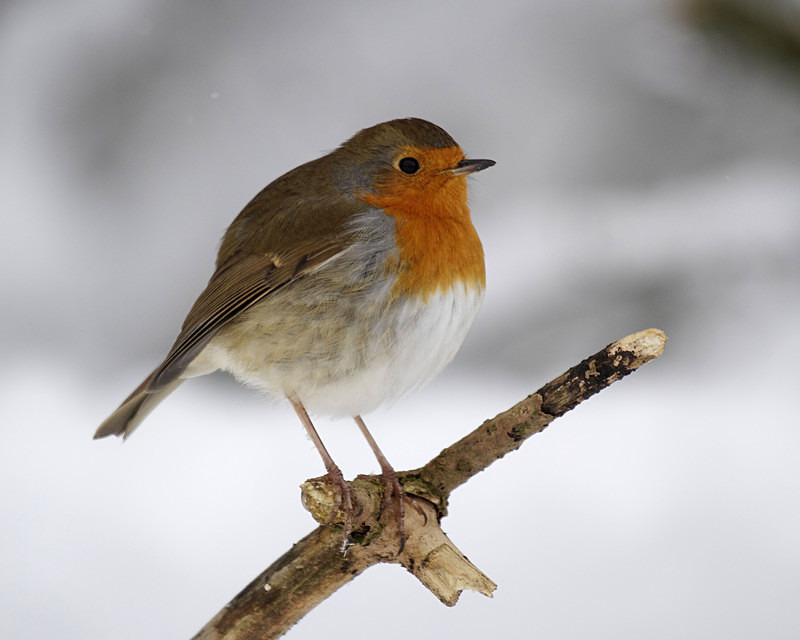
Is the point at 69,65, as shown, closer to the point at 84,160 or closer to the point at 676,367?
the point at 84,160

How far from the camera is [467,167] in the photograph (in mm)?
2572

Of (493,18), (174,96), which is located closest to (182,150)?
(174,96)

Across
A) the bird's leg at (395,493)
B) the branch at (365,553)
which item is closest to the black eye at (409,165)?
the branch at (365,553)

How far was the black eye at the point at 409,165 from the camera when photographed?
2605mm

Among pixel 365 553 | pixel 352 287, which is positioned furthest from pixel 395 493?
pixel 352 287

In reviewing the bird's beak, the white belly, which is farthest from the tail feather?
the bird's beak

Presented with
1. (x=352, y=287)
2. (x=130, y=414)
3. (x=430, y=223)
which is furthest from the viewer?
(x=130, y=414)

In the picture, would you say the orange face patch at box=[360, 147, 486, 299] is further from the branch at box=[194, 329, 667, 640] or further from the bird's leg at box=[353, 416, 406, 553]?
the bird's leg at box=[353, 416, 406, 553]

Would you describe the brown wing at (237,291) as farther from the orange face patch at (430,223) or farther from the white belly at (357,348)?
the orange face patch at (430,223)

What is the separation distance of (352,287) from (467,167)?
49 centimetres

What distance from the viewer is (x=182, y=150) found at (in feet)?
13.2

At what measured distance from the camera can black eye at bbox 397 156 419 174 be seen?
261 centimetres

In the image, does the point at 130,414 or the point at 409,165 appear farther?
the point at 130,414

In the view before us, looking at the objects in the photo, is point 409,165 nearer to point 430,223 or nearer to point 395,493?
point 430,223
